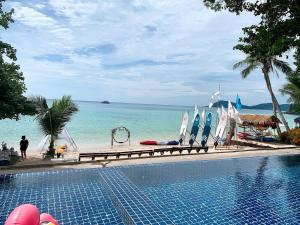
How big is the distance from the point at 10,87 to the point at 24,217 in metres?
10.2

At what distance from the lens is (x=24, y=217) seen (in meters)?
4.84

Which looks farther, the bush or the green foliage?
the bush

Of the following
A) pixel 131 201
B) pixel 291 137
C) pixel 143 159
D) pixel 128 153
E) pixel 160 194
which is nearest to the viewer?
pixel 131 201

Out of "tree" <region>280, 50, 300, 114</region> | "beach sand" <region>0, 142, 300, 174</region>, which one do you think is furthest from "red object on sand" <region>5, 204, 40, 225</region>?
"tree" <region>280, 50, 300, 114</region>

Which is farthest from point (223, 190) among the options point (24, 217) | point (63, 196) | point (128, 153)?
point (24, 217)

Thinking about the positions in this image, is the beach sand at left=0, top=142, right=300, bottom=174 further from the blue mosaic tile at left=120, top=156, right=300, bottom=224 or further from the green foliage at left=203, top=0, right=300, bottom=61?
the green foliage at left=203, top=0, right=300, bottom=61

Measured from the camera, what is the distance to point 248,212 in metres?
9.23

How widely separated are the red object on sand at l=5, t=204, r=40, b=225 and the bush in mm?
23310

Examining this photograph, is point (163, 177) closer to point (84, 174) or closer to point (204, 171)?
point (204, 171)

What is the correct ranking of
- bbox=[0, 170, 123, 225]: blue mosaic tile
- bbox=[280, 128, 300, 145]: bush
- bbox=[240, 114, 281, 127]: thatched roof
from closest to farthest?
bbox=[0, 170, 123, 225]: blue mosaic tile
bbox=[280, 128, 300, 145]: bush
bbox=[240, 114, 281, 127]: thatched roof

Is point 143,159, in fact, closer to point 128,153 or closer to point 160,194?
point 128,153

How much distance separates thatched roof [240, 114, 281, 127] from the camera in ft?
87.6

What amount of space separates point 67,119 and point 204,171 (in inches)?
311

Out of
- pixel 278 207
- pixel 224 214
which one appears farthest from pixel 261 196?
pixel 224 214
